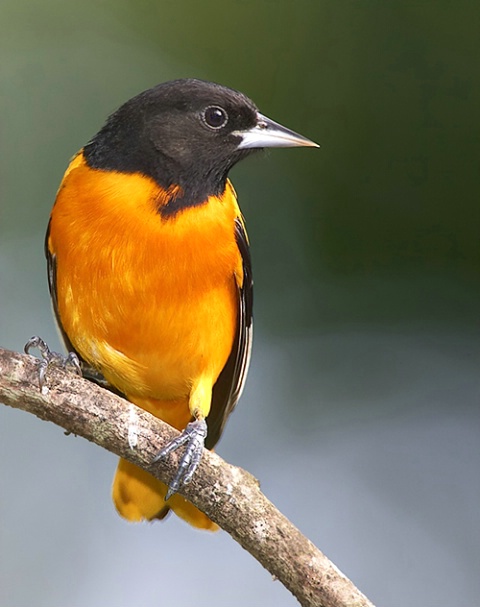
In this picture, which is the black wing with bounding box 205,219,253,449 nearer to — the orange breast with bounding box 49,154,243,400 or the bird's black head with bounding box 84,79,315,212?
the orange breast with bounding box 49,154,243,400

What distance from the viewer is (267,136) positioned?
4.10m

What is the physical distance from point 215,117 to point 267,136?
0.23 metres

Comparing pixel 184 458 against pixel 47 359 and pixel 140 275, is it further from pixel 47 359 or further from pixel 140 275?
pixel 140 275

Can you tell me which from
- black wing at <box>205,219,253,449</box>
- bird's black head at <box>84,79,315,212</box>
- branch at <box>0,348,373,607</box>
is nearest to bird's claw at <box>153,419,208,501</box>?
branch at <box>0,348,373,607</box>

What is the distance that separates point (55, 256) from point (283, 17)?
149 centimetres

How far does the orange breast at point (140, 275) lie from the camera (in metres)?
3.89

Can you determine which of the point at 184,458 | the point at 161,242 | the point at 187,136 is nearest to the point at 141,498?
the point at 184,458

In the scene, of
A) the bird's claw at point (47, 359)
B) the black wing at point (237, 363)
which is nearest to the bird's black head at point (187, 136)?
the black wing at point (237, 363)

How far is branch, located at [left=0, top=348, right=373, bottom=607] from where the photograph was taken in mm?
3256

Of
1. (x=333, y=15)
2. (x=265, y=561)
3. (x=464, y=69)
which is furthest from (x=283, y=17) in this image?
(x=265, y=561)

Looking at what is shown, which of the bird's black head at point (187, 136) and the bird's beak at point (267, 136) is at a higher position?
the bird's beak at point (267, 136)

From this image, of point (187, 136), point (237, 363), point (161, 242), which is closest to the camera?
point (161, 242)

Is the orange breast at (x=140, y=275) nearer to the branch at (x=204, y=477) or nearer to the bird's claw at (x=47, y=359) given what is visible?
the bird's claw at (x=47, y=359)

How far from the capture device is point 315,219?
5227 mm
